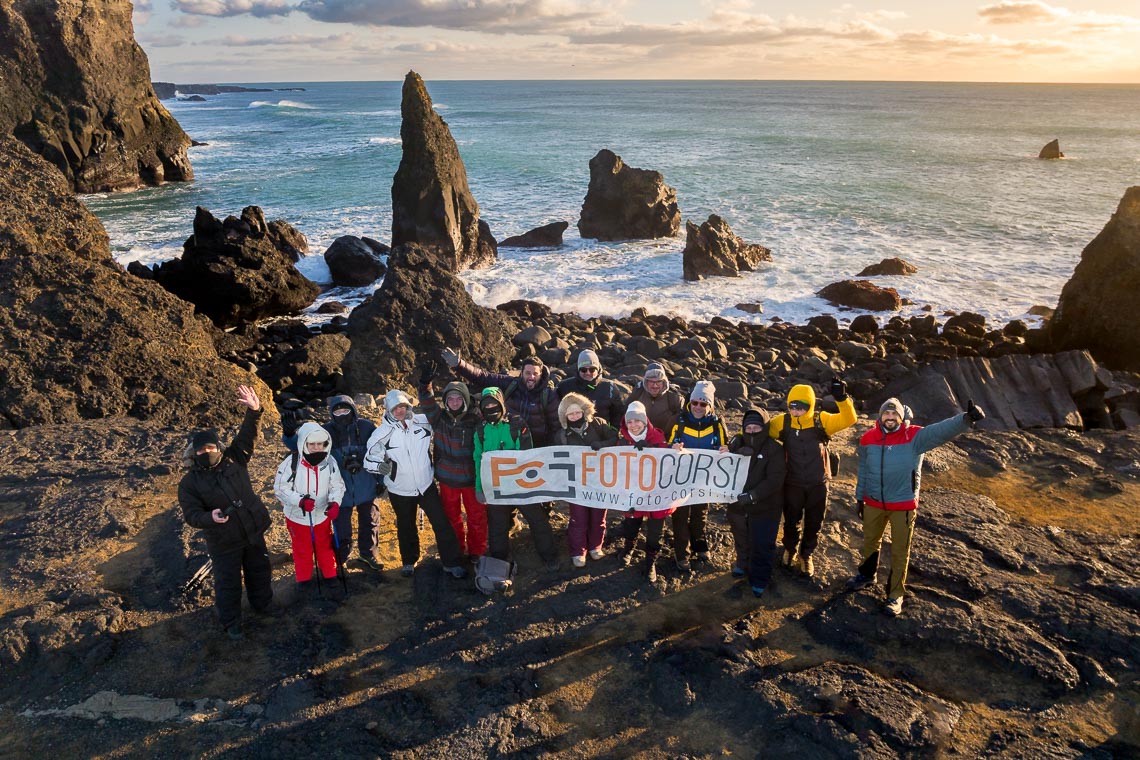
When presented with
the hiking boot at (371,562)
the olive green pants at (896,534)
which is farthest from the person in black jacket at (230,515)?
the olive green pants at (896,534)

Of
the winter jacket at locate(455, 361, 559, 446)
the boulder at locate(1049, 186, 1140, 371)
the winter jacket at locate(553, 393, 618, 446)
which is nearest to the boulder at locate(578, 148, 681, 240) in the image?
the boulder at locate(1049, 186, 1140, 371)

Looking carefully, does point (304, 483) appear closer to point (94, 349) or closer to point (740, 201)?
point (94, 349)

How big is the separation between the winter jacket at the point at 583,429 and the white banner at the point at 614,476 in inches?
3.7

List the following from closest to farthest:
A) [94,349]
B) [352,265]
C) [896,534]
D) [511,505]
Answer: [896,534] → [511,505] → [94,349] → [352,265]

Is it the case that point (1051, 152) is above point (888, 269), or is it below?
above

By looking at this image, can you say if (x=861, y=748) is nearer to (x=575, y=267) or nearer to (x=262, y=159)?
(x=575, y=267)

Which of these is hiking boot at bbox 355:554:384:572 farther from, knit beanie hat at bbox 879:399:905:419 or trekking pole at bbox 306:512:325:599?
knit beanie hat at bbox 879:399:905:419

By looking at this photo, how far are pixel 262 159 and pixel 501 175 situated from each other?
2292 cm

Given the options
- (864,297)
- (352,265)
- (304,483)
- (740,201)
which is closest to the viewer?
(304,483)

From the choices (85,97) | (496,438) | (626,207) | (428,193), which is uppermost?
(85,97)

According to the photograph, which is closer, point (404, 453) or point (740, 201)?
point (404, 453)

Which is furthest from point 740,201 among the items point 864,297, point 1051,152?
Answer: point 1051,152

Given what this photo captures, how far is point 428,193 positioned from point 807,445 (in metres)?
23.1

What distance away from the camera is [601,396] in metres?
7.89
